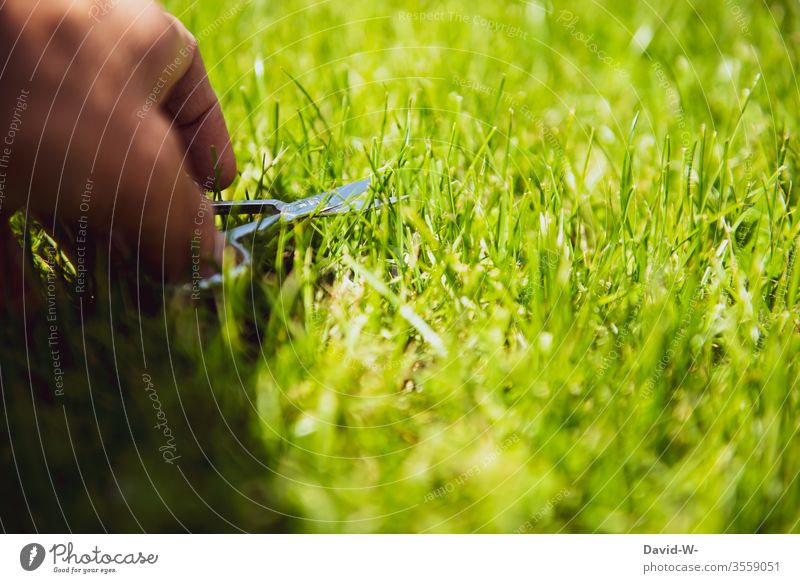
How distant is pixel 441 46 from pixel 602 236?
61cm

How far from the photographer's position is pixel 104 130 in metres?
0.71

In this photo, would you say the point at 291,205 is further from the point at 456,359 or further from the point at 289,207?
the point at 456,359

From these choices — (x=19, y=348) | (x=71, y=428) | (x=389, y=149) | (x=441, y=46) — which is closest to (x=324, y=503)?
(x=71, y=428)

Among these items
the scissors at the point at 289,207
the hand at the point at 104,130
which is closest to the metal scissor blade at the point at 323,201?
the scissors at the point at 289,207

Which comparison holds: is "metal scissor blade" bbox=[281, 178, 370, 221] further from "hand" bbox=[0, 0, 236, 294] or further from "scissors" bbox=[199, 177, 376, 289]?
"hand" bbox=[0, 0, 236, 294]

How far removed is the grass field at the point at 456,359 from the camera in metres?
0.67

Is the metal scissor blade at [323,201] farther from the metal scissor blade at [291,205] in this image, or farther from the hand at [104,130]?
the hand at [104,130]

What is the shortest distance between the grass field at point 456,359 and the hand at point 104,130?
2.4 inches

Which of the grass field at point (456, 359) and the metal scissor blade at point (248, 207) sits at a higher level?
the metal scissor blade at point (248, 207)

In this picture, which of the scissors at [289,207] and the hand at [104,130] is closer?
the hand at [104,130]

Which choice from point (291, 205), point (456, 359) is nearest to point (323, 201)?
point (291, 205)

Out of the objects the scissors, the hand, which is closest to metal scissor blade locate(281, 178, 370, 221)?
the scissors
